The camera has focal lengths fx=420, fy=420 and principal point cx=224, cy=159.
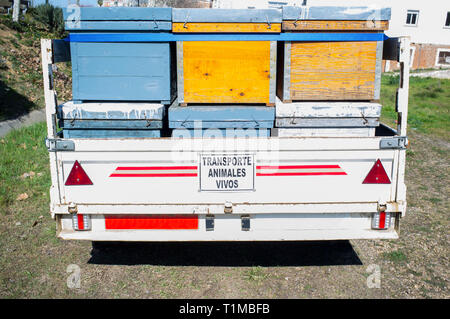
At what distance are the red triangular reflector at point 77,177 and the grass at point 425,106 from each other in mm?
10264

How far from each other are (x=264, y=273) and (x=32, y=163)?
5295mm

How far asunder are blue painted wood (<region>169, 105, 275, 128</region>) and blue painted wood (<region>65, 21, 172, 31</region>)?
2.59ft

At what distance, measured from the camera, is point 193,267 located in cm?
472

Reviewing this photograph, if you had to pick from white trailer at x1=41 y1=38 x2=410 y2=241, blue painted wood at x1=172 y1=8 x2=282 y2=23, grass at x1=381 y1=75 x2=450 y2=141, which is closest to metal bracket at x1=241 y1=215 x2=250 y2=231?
white trailer at x1=41 y1=38 x2=410 y2=241

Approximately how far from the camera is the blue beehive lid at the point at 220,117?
4043mm

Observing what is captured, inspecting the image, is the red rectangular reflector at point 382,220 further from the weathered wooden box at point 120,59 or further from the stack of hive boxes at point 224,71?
the weathered wooden box at point 120,59

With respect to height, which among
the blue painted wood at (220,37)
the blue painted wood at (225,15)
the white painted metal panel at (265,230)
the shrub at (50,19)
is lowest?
the white painted metal panel at (265,230)

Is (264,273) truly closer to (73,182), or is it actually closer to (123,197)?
(123,197)

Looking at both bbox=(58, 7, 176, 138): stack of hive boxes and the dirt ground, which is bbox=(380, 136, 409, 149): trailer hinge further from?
bbox=(58, 7, 176, 138): stack of hive boxes

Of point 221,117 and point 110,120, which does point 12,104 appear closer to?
point 110,120

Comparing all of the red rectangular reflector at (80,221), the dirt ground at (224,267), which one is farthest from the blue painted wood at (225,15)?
the dirt ground at (224,267)

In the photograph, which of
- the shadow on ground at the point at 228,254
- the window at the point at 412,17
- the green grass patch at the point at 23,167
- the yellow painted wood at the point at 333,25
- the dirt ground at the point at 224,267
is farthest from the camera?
the window at the point at 412,17

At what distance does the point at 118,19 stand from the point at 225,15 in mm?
1024

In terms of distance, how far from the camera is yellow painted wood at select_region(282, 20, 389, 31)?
4035mm
